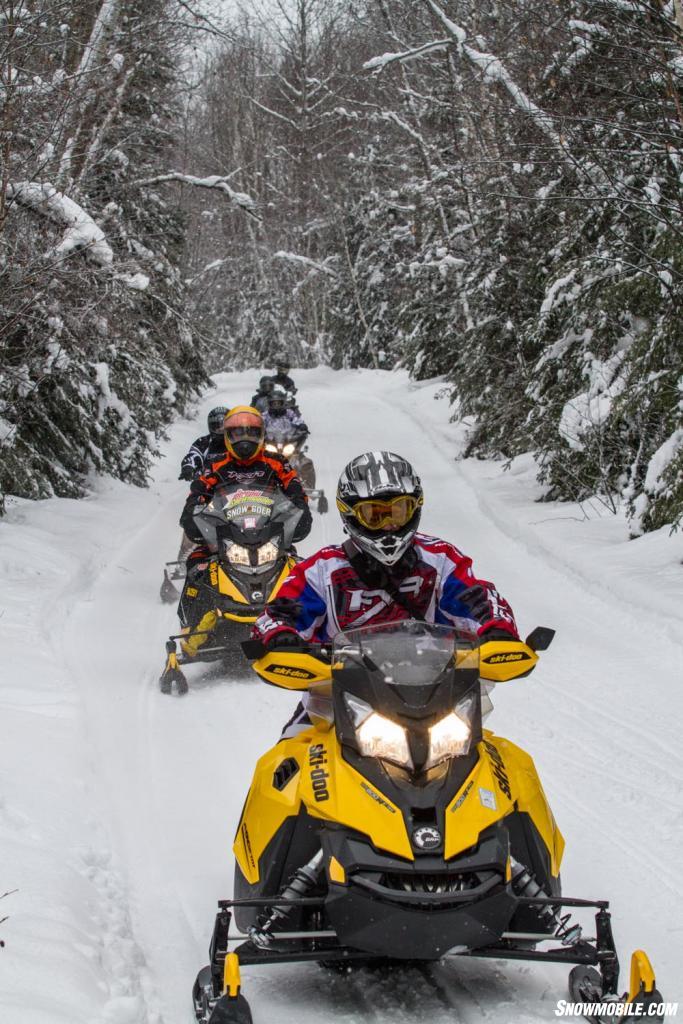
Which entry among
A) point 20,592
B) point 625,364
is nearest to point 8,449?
point 20,592

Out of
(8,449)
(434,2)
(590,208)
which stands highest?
(434,2)

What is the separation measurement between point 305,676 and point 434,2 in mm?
Result: 15445

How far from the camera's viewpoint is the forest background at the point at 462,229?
935 cm

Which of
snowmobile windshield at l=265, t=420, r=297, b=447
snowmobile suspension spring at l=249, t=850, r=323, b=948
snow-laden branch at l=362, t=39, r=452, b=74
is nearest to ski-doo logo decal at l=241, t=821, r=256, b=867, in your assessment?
snowmobile suspension spring at l=249, t=850, r=323, b=948

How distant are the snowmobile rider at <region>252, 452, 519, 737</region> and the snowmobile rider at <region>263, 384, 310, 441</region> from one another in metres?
10.7

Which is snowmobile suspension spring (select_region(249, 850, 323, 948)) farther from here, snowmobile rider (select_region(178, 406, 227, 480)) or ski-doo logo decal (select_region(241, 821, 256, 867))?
snowmobile rider (select_region(178, 406, 227, 480))

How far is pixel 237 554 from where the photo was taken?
785cm

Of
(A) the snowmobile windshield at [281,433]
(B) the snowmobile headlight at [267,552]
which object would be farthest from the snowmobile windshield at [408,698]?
(A) the snowmobile windshield at [281,433]

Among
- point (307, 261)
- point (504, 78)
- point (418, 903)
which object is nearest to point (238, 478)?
point (418, 903)

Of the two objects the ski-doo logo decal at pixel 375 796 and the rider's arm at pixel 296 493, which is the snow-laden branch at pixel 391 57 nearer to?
the rider's arm at pixel 296 493

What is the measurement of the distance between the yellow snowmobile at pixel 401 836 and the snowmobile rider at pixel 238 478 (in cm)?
459

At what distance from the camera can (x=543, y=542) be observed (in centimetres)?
1130

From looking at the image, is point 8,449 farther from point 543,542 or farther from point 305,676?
point 305,676

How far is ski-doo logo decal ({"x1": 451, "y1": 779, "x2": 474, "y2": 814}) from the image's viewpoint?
298 centimetres
